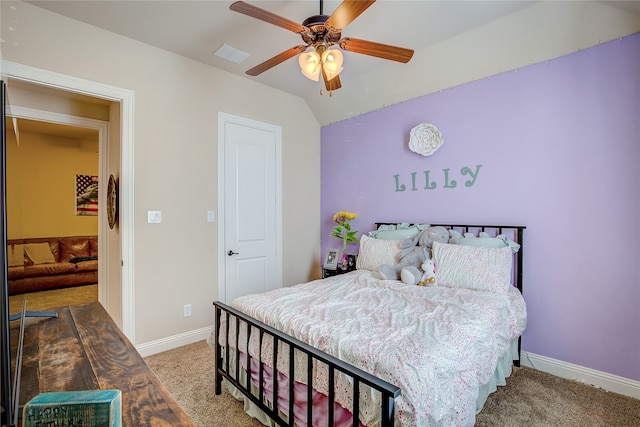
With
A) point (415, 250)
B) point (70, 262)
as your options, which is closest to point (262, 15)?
point (415, 250)

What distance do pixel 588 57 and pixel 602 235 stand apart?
131 cm

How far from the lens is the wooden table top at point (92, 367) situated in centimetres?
79

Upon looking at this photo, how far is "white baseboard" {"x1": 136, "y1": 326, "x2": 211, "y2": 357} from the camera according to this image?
9.07 ft

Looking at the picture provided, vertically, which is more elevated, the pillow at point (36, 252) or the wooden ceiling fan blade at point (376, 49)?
the wooden ceiling fan blade at point (376, 49)

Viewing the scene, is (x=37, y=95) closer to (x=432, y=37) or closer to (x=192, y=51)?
(x=192, y=51)

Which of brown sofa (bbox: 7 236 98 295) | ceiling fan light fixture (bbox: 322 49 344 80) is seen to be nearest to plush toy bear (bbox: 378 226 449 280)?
ceiling fan light fixture (bbox: 322 49 344 80)

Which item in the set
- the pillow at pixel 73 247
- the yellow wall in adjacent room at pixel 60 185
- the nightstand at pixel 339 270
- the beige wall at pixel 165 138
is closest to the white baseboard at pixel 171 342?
the beige wall at pixel 165 138

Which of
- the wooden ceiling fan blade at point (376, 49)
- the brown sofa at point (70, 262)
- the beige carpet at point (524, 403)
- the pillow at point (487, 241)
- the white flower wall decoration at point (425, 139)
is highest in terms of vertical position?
the wooden ceiling fan blade at point (376, 49)

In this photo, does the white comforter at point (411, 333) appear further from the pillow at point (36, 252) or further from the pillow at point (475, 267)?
the pillow at point (36, 252)

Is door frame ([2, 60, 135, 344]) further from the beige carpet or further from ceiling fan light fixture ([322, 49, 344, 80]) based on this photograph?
ceiling fan light fixture ([322, 49, 344, 80])

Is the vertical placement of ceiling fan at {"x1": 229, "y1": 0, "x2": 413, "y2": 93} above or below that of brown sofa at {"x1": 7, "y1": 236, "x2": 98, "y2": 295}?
above

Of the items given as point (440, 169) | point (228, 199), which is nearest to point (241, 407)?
point (228, 199)

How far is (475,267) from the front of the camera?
7.86 feet

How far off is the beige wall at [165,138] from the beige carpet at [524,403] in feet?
2.43
